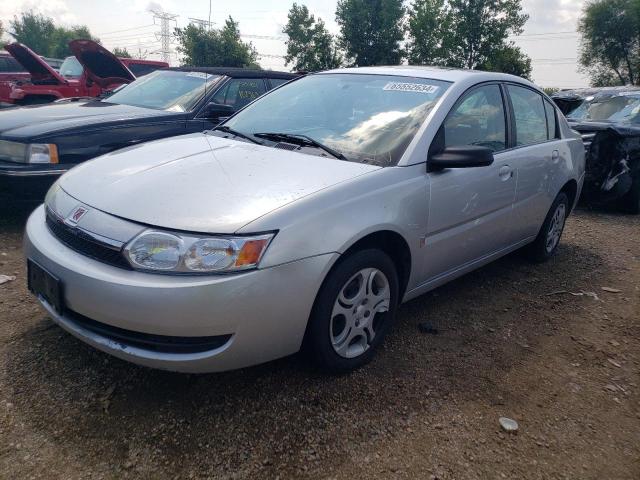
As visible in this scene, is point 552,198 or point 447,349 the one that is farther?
point 552,198

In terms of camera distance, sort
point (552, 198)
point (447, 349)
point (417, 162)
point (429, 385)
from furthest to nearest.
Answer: point (552, 198) → point (447, 349) → point (417, 162) → point (429, 385)

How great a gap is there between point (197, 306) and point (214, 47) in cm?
3834

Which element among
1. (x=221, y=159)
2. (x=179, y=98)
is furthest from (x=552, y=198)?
(x=179, y=98)

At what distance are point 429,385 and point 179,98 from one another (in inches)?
159

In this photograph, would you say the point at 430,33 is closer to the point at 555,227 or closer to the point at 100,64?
the point at 100,64

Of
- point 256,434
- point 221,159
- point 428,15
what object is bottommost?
point 256,434

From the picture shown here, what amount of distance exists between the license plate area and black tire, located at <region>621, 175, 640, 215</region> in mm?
6555

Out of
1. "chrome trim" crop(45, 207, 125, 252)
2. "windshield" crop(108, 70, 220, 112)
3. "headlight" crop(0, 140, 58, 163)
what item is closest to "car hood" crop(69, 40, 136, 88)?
"windshield" crop(108, 70, 220, 112)

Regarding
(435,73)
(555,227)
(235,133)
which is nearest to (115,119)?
(235,133)

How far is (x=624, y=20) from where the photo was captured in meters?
33.9

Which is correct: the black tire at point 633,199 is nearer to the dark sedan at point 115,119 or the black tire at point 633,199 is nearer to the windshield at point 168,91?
the dark sedan at point 115,119

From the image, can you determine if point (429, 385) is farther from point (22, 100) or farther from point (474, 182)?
point (22, 100)

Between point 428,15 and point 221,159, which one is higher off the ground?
point 428,15

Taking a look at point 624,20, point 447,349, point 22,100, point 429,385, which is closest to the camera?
point 429,385
